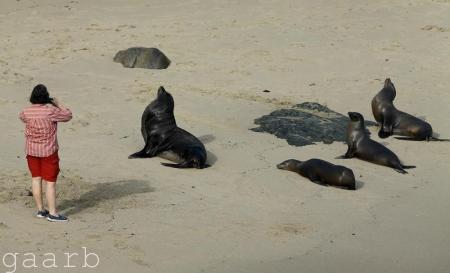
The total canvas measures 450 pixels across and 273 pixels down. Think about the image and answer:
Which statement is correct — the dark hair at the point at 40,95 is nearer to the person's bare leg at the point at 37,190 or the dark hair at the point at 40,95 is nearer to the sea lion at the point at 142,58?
the person's bare leg at the point at 37,190

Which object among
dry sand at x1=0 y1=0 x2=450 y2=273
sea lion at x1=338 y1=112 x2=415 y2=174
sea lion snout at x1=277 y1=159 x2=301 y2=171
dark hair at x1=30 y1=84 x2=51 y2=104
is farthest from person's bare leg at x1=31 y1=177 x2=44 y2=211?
sea lion at x1=338 y1=112 x2=415 y2=174

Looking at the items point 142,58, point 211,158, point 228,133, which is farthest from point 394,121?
point 142,58

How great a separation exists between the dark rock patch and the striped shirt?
451 centimetres

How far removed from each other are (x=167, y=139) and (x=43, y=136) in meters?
3.29

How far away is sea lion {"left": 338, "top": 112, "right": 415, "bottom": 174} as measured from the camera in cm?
1167

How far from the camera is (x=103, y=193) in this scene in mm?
9617

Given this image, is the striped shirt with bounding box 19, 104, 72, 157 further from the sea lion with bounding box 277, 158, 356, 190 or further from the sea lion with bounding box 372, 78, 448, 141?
the sea lion with bounding box 372, 78, 448, 141

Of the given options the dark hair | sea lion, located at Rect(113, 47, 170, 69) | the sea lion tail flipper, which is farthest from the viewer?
sea lion, located at Rect(113, 47, 170, 69)

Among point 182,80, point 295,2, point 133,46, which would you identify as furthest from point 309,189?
point 295,2

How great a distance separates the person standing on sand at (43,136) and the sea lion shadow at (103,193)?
0.53 meters

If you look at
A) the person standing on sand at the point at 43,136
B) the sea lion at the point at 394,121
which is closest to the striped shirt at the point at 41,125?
the person standing on sand at the point at 43,136

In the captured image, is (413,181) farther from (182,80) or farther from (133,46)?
(133,46)

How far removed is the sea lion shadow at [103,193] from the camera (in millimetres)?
9102

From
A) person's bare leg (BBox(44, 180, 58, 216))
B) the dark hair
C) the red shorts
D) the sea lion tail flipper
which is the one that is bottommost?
the sea lion tail flipper
